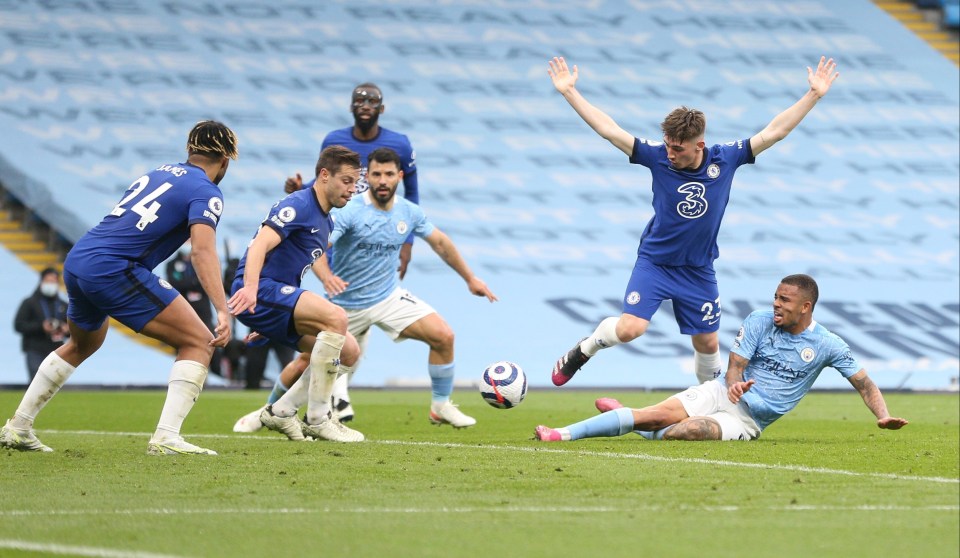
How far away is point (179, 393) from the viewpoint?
8.41 meters

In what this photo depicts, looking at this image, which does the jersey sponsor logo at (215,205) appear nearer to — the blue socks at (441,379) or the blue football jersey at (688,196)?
the blue football jersey at (688,196)

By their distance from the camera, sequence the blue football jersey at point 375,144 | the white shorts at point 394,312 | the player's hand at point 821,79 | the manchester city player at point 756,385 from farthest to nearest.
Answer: the blue football jersey at point 375,144, the white shorts at point 394,312, the player's hand at point 821,79, the manchester city player at point 756,385

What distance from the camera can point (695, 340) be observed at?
10852 millimetres

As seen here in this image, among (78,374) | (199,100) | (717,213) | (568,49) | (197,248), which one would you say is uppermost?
(568,49)

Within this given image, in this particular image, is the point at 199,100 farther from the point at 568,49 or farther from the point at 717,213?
the point at 717,213

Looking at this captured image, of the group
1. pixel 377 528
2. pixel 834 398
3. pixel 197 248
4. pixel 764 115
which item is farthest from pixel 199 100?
pixel 377 528

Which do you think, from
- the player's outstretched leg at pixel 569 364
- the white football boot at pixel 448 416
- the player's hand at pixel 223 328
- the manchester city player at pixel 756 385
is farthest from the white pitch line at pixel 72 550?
the white football boot at pixel 448 416

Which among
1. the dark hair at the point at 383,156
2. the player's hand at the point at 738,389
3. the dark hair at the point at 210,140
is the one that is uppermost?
the dark hair at the point at 383,156

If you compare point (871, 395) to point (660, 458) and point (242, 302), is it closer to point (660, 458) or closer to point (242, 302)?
point (660, 458)

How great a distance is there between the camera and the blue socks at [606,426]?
9234mm

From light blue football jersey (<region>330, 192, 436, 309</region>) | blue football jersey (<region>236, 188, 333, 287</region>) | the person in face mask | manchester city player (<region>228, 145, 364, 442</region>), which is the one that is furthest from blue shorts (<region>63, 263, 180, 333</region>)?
the person in face mask

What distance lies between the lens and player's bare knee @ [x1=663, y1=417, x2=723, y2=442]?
30.7 feet

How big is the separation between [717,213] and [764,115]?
658 inches

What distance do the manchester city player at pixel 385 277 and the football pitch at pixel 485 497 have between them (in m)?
0.68
